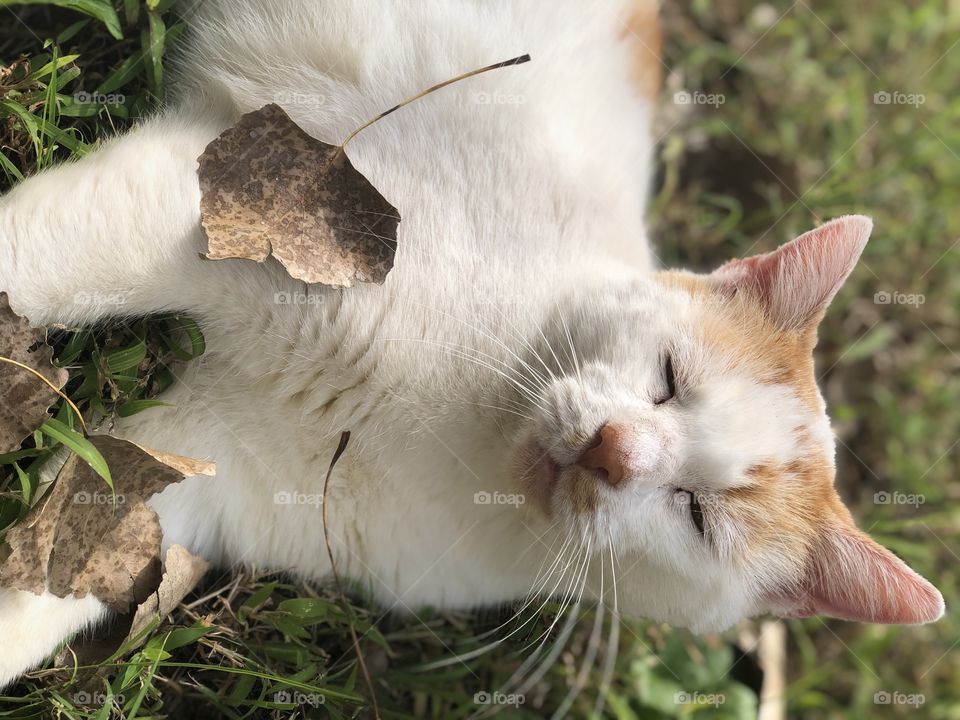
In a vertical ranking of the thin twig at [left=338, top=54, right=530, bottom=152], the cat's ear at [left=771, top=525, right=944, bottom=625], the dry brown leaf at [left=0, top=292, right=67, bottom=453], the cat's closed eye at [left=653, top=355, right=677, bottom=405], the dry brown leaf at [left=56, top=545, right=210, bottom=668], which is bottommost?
the cat's ear at [left=771, top=525, right=944, bottom=625]

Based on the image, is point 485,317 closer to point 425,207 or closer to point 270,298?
point 425,207

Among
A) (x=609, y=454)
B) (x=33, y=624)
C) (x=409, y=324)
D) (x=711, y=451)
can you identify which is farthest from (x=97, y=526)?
(x=711, y=451)

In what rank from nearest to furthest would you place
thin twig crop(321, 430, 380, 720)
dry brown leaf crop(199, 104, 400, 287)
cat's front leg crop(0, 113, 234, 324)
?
1. cat's front leg crop(0, 113, 234, 324)
2. dry brown leaf crop(199, 104, 400, 287)
3. thin twig crop(321, 430, 380, 720)

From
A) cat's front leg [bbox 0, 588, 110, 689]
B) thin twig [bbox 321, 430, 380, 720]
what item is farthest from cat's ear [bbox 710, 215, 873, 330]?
cat's front leg [bbox 0, 588, 110, 689]

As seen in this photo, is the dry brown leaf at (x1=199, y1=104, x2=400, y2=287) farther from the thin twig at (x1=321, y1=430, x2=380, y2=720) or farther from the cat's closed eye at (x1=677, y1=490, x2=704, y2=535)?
the cat's closed eye at (x1=677, y1=490, x2=704, y2=535)

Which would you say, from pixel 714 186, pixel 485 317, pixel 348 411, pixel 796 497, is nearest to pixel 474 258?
pixel 485 317

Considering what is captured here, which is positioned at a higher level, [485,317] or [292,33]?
[292,33]

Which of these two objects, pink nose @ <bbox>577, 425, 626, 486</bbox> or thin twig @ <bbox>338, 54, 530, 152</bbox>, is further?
thin twig @ <bbox>338, 54, 530, 152</bbox>

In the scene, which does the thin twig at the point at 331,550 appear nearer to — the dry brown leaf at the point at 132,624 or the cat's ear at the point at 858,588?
the dry brown leaf at the point at 132,624
